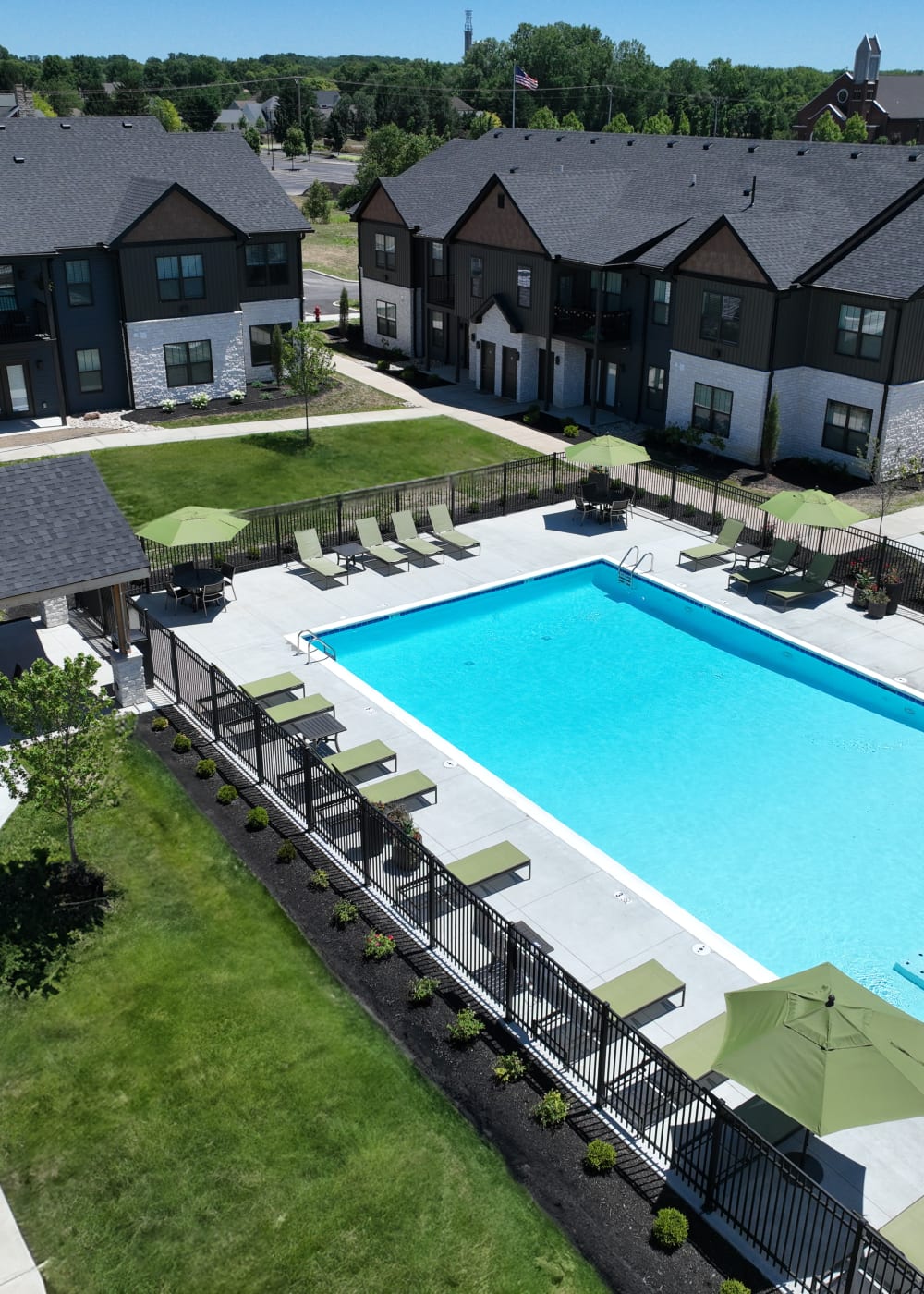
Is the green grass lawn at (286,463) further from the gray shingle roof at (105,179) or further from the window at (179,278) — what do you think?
the gray shingle roof at (105,179)

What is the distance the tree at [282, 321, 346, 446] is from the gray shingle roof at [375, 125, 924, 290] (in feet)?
31.8

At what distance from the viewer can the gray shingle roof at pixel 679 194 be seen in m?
38.9

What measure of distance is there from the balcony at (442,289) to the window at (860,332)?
1814 cm

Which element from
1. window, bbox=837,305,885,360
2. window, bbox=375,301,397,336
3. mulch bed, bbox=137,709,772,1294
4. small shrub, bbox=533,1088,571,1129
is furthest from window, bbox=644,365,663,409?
small shrub, bbox=533,1088,571,1129

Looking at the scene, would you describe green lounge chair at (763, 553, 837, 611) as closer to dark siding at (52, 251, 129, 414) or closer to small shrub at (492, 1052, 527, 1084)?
small shrub at (492, 1052, 527, 1084)

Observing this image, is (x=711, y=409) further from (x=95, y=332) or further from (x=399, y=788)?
(x=399, y=788)

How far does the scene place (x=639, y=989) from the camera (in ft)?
50.3

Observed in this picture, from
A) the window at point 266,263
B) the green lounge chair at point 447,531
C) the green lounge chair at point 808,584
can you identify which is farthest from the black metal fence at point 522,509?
the window at point 266,263

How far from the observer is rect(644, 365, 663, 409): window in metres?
42.7

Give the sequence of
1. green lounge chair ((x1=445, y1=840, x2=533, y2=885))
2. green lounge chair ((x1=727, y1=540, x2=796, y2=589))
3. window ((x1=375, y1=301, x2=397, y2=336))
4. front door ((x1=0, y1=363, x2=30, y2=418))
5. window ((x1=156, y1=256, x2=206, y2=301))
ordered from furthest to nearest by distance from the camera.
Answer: window ((x1=375, y1=301, x2=397, y2=336)) < window ((x1=156, y1=256, x2=206, y2=301)) < front door ((x1=0, y1=363, x2=30, y2=418)) < green lounge chair ((x1=727, y1=540, x2=796, y2=589)) < green lounge chair ((x1=445, y1=840, x2=533, y2=885))

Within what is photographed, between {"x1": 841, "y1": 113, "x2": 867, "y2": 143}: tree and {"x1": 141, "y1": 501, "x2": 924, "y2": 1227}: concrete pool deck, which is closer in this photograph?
{"x1": 141, "y1": 501, "x2": 924, "y2": 1227}: concrete pool deck

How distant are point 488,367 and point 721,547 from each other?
19.7 m

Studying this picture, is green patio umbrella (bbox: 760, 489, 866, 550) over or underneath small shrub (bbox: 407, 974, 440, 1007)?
over

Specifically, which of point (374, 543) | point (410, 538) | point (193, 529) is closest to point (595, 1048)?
point (193, 529)
